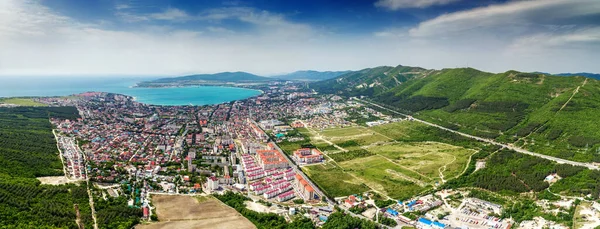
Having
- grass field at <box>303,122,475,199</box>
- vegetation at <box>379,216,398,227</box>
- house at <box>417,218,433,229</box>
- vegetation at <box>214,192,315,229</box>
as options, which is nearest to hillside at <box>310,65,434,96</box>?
grass field at <box>303,122,475,199</box>

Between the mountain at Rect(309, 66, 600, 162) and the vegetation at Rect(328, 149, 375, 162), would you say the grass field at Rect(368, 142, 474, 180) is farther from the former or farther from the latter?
the mountain at Rect(309, 66, 600, 162)

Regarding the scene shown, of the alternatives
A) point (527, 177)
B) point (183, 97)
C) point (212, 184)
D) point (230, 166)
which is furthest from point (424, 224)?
point (183, 97)

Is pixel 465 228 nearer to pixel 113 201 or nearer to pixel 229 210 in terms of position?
pixel 229 210

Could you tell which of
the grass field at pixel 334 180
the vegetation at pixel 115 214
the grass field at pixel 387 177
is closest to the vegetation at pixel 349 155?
the grass field at pixel 387 177

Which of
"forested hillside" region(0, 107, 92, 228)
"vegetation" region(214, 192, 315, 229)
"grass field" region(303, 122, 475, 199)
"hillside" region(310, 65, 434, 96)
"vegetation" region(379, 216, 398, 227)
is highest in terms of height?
"hillside" region(310, 65, 434, 96)

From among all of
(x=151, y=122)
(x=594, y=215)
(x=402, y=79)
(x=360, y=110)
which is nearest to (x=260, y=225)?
(x=594, y=215)

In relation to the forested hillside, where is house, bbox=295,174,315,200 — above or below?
below

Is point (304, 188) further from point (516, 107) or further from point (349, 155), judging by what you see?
point (516, 107)

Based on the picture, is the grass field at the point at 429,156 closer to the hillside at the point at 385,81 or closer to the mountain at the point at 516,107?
the mountain at the point at 516,107
